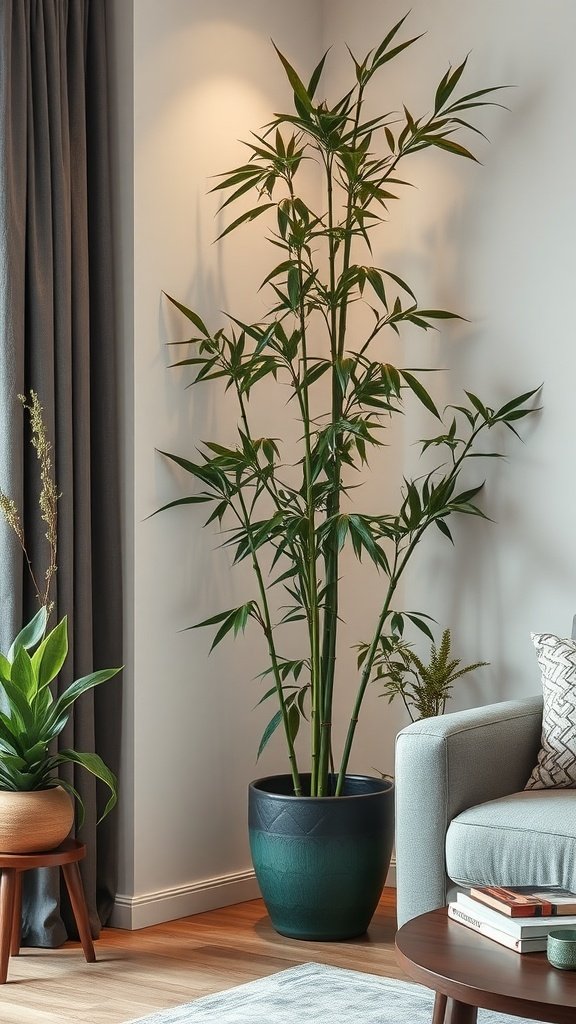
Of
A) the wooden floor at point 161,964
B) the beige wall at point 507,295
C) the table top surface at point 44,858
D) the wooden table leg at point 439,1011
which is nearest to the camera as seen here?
the wooden table leg at point 439,1011

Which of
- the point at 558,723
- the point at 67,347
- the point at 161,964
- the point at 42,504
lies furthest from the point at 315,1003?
the point at 67,347

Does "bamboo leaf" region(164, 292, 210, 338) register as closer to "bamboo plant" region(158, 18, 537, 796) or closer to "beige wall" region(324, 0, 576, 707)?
"bamboo plant" region(158, 18, 537, 796)

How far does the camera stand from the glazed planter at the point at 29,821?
10.1ft

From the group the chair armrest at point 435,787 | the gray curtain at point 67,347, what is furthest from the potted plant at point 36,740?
the chair armrest at point 435,787

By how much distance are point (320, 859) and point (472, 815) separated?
0.78 metres

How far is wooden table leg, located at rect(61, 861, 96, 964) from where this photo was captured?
3207 millimetres

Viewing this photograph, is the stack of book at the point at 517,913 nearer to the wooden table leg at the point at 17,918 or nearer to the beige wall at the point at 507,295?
the wooden table leg at the point at 17,918

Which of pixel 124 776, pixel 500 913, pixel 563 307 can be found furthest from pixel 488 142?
pixel 500 913

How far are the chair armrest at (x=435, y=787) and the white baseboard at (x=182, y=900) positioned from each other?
0.96 meters

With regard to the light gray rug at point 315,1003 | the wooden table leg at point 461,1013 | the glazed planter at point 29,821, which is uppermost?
the glazed planter at point 29,821

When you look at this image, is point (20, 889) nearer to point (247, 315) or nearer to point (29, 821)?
point (29, 821)

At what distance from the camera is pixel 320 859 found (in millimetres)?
3449

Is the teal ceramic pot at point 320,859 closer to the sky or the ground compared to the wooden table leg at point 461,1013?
closer to the ground

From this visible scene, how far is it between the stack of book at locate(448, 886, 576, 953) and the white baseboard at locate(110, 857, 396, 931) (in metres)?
1.67
